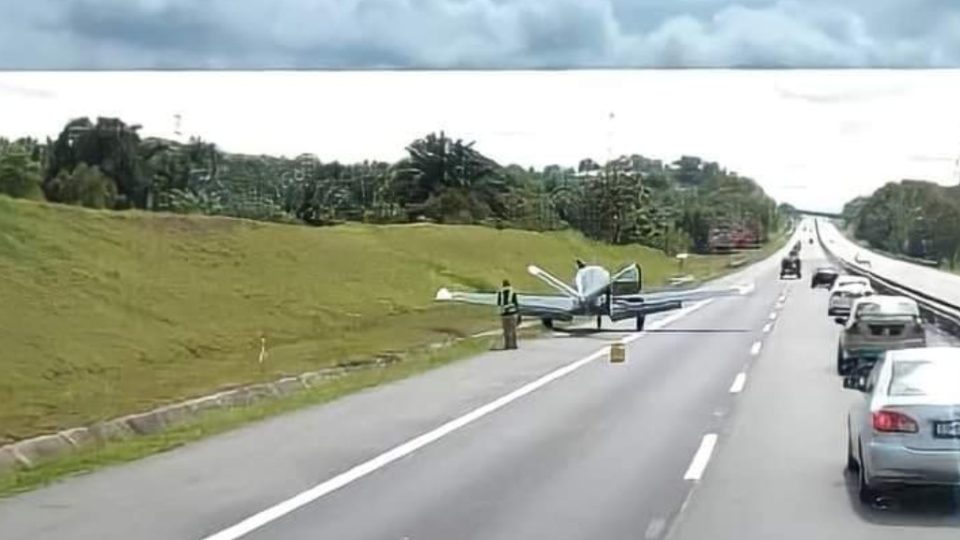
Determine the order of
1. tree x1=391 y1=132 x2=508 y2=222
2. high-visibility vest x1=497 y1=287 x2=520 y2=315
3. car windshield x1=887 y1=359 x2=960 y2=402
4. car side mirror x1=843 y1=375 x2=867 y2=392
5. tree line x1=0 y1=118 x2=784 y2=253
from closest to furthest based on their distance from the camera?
car windshield x1=887 y1=359 x2=960 y2=402
car side mirror x1=843 y1=375 x2=867 y2=392
high-visibility vest x1=497 y1=287 x2=520 y2=315
tree x1=391 y1=132 x2=508 y2=222
tree line x1=0 y1=118 x2=784 y2=253

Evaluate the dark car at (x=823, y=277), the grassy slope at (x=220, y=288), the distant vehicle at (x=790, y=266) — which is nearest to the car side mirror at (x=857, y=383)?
the grassy slope at (x=220, y=288)

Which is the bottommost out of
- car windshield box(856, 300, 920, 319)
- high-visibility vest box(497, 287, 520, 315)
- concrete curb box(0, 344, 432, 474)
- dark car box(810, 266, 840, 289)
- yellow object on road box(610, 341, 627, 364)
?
dark car box(810, 266, 840, 289)

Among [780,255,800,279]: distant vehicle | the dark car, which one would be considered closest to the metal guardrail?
the dark car

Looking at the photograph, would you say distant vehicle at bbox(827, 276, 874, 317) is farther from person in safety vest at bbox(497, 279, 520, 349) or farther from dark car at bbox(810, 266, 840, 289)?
dark car at bbox(810, 266, 840, 289)

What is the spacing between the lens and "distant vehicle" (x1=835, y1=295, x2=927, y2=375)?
29.0 meters

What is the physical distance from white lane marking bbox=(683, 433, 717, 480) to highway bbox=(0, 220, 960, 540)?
0.05 metres

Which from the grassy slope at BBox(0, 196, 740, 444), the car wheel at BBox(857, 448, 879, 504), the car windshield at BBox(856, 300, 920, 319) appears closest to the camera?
the car wheel at BBox(857, 448, 879, 504)

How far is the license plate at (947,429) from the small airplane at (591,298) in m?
33.4

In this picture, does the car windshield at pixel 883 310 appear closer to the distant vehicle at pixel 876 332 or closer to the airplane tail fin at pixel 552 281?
the distant vehicle at pixel 876 332

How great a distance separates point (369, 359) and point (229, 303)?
20019 millimetres

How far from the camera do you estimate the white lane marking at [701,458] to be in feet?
49.3

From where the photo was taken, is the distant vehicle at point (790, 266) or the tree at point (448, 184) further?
the distant vehicle at point (790, 266)

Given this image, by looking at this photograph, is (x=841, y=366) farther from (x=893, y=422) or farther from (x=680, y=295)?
(x=680, y=295)

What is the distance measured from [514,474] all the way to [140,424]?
7.03 metres
